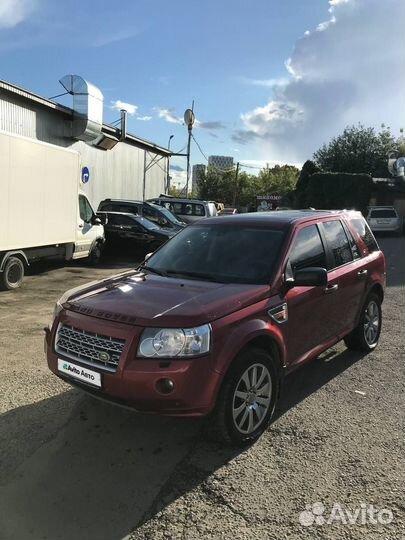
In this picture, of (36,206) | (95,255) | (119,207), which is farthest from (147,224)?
(36,206)

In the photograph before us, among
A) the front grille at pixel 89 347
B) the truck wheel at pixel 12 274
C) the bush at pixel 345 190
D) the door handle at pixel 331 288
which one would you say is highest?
the bush at pixel 345 190

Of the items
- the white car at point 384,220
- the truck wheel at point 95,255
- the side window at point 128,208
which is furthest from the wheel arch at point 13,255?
the white car at point 384,220

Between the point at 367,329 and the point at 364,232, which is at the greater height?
the point at 364,232

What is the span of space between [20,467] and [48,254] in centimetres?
854

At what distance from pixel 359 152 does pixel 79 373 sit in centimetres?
5063

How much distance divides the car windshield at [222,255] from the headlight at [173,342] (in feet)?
3.02

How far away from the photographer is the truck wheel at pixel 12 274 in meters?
9.83

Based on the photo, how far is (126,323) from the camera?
3512mm

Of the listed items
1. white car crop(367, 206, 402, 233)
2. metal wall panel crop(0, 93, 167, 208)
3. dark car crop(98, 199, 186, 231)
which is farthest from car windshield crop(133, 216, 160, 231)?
white car crop(367, 206, 402, 233)

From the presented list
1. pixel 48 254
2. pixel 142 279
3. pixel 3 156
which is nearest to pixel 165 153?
pixel 48 254

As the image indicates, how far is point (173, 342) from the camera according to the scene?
3.43 meters

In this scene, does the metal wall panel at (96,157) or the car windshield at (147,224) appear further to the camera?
the metal wall panel at (96,157)

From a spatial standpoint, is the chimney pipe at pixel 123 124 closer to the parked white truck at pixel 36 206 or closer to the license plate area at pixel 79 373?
the parked white truck at pixel 36 206

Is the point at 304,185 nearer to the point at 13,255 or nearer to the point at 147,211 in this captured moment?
the point at 147,211
